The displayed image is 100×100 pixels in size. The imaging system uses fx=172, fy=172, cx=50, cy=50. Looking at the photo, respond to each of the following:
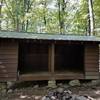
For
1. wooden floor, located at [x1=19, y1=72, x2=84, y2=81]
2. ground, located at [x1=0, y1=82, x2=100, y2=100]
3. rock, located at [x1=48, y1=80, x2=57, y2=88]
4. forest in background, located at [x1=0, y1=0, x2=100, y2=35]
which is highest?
forest in background, located at [x1=0, y1=0, x2=100, y2=35]

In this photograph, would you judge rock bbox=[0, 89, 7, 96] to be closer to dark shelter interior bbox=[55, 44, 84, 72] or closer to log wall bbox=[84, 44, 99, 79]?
log wall bbox=[84, 44, 99, 79]

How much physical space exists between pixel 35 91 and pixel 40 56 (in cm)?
401

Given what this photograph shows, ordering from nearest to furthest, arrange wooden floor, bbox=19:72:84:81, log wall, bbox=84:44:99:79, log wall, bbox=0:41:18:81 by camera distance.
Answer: log wall, bbox=0:41:18:81 → wooden floor, bbox=19:72:84:81 → log wall, bbox=84:44:99:79

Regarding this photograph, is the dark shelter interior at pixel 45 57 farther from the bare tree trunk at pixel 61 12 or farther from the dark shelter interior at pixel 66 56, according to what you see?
the bare tree trunk at pixel 61 12

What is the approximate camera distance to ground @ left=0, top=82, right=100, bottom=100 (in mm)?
7621

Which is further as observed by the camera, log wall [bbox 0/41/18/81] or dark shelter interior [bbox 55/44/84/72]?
dark shelter interior [bbox 55/44/84/72]

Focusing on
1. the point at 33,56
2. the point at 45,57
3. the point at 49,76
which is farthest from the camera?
the point at 45,57

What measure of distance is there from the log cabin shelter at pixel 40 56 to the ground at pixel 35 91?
19.6 inches

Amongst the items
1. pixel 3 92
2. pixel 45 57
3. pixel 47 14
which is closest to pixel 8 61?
pixel 3 92

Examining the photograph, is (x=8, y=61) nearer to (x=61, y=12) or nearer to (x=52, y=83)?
(x=52, y=83)

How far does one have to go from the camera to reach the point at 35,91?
841cm

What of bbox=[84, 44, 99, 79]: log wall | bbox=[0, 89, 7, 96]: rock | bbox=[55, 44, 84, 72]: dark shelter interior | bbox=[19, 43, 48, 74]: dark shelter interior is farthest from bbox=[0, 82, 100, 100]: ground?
bbox=[55, 44, 84, 72]: dark shelter interior

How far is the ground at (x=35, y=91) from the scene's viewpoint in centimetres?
762

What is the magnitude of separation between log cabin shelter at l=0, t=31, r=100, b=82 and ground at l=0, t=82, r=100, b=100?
497 mm
